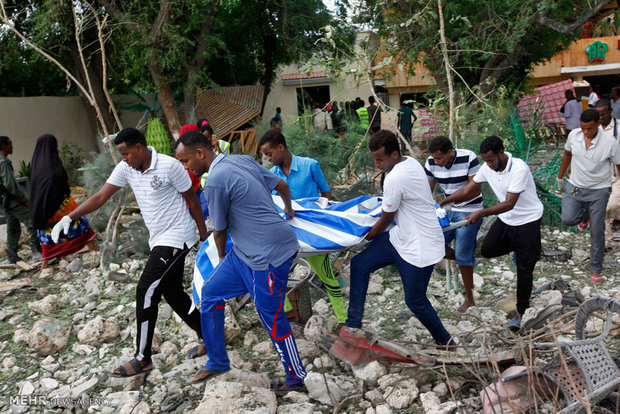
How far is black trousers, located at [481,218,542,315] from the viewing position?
4031mm

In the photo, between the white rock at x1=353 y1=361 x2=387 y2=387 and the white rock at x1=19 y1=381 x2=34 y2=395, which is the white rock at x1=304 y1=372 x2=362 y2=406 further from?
the white rock at x1=19 y1=381 x2=34 y2=395

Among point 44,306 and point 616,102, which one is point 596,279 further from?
point 44,306

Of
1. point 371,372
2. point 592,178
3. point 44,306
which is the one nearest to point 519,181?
point 592,178

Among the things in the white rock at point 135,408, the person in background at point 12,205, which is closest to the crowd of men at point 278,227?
the white rock at point 135,408

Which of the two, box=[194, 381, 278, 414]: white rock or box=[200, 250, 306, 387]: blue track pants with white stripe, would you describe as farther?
box=[200, 250, 306, 387]: blue track pants with white stripe

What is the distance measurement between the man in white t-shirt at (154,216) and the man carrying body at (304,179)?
81 cm

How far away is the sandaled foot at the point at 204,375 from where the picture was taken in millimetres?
3580

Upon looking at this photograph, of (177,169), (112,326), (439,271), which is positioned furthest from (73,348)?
(439,271)

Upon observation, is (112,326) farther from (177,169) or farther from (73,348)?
(177,169)

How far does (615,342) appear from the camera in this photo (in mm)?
3650

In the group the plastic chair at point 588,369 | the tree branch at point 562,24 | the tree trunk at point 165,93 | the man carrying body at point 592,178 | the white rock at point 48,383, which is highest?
the tree branch at point 562,24

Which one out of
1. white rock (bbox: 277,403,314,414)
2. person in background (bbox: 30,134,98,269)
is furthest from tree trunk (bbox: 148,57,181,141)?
white rock (bbox: 277,403,314,414)

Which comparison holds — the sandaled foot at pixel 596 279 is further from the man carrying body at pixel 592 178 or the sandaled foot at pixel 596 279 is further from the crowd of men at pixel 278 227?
the crowd of men at pixel 278 227

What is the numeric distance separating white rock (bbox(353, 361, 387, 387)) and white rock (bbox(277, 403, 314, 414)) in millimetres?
449
